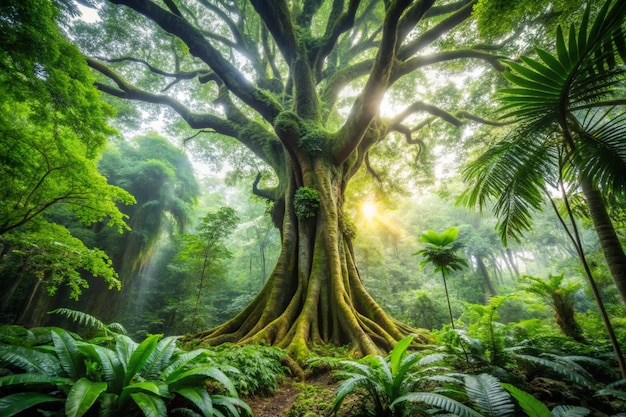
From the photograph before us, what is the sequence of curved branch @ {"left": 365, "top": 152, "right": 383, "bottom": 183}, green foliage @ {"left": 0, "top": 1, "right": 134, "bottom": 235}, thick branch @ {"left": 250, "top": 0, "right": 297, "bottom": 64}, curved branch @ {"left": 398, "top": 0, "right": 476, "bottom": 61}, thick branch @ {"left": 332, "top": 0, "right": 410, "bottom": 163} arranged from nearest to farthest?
green foliage @ {"left": 0, "top": 1, "right": 134, "bottom": 235}, thick branch @ {"left": 332, "top": 0, "right": 410, "bottom": 163}, curved branch @ {"left": 398, "top": 0, "right": 476, "bottom": 61}, thick branch @ {"left": 250, "top": 0, "right": 297, "bottom": 64}, curved branch @ {"left": 365, "top": 152, "right": 383, "bottom": 183}

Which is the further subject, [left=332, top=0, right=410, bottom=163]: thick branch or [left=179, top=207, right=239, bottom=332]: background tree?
[left=179, top=207, right=239, bottom=332]: background tree

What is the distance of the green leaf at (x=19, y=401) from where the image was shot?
1436mm

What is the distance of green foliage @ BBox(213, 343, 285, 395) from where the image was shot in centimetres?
284

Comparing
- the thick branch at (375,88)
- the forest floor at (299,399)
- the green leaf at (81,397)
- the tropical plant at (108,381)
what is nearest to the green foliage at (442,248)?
the thick branch at (375,88)

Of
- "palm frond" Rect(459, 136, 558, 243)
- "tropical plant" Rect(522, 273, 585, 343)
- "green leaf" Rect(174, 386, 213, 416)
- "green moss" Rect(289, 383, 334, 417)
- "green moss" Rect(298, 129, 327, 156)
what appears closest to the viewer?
"green leaf" Rect(174, 386, 213, 416)

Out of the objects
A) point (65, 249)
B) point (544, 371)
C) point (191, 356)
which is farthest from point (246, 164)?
point (544, 371)

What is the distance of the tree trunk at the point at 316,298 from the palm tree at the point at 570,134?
3075mm

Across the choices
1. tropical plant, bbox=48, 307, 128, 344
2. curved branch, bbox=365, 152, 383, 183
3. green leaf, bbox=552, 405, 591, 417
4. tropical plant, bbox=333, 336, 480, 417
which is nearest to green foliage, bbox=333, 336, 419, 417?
tropical plant, bbox=333, 336, 480, 417

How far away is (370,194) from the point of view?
1209cm

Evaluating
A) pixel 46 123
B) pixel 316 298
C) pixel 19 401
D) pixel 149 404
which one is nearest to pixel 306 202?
pixel 316 298

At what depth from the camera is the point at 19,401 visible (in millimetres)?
1526

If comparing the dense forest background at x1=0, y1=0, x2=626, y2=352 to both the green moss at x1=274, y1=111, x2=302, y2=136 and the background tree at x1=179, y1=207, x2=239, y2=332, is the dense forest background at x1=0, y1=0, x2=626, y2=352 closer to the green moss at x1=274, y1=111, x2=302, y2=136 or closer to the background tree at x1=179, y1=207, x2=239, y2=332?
the background tree at x1=179, y1=207, x2=239, y2=332

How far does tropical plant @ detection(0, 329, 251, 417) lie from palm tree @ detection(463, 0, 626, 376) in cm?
316

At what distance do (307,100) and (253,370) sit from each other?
7261mm
